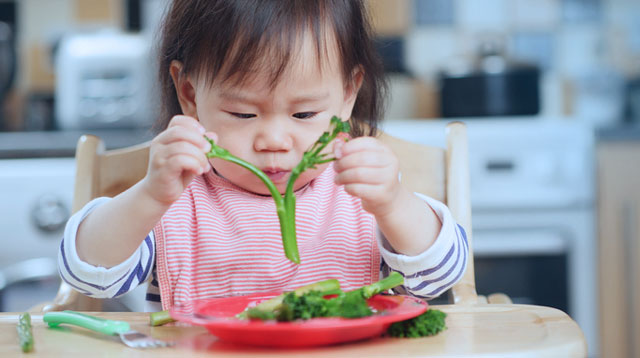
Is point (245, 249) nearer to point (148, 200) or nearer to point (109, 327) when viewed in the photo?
point (148, 200)

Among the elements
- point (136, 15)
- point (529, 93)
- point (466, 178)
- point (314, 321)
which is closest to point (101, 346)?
point (314, 321)

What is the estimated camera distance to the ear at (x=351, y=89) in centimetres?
108

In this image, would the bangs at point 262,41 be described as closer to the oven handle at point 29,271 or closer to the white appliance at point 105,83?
the oven handle at point 29,271

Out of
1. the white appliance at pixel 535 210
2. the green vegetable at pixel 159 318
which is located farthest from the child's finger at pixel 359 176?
the white appliance at pixel 535 210

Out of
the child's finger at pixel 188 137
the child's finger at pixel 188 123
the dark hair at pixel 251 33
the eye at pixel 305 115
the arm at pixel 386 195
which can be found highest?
the dark hair at pixel 251 33

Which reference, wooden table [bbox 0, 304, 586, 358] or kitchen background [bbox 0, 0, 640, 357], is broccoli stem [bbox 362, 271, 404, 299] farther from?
kitchen background [bbox 0, 0, 640, 357]

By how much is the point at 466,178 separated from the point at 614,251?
53.7 inches

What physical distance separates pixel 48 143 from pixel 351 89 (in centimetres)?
130

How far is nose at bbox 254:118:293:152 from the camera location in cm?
92

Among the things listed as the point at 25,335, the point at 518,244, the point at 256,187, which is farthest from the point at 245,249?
the point at 518,244

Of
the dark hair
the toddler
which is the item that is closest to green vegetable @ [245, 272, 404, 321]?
the toddler

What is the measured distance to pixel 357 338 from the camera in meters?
0.65

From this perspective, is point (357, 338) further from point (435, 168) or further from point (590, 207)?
point (590, 207)

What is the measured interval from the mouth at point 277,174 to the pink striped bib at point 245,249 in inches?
5.3
